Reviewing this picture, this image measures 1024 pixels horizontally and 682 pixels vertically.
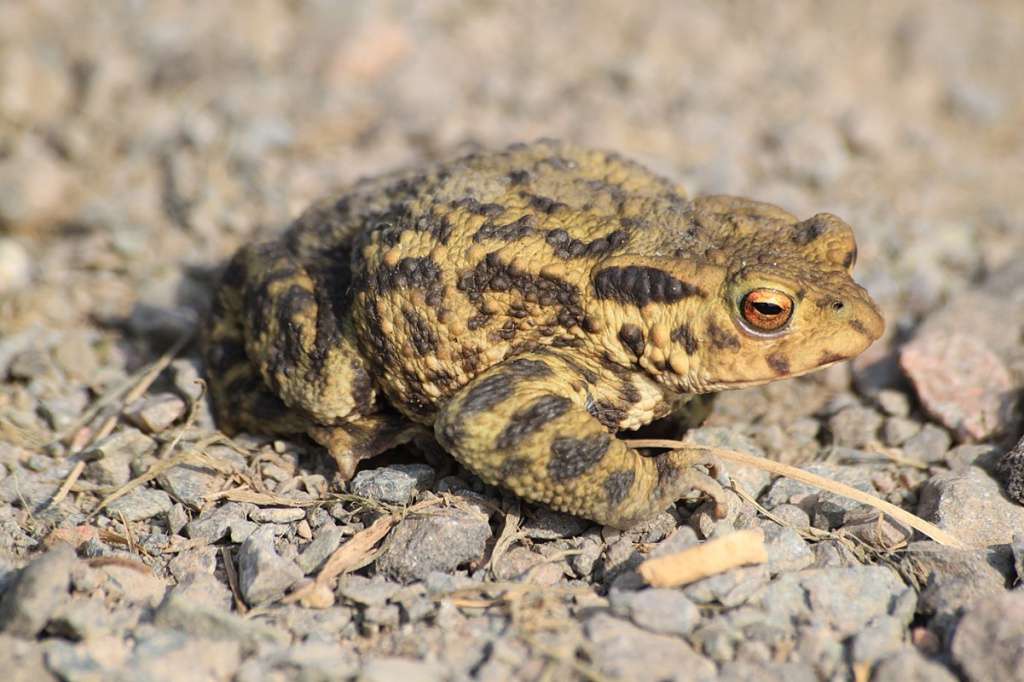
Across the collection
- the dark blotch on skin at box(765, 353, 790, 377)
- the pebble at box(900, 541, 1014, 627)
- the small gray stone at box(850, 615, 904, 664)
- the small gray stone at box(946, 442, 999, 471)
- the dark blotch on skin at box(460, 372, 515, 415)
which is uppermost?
the dark blotch on skin at box(765, 353, 790, 377)

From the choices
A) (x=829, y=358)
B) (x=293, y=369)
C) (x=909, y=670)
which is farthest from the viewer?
(x=293, y=369)

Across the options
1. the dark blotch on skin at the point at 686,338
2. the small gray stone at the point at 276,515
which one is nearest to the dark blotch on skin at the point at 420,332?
the small gray stone at the point at 276,515

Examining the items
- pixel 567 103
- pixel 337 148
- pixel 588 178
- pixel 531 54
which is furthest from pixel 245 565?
pixel 531 54

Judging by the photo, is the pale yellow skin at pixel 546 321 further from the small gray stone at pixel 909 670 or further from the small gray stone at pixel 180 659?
the small gray stone at pixel 180 659

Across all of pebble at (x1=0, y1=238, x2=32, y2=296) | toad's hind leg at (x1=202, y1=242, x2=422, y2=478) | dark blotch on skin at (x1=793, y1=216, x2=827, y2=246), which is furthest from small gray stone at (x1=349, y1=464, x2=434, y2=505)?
pebble at (x1=0, y1=238, x2=32, y2=296)

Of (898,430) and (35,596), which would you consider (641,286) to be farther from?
(35,596)

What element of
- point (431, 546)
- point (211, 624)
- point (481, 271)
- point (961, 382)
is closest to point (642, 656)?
point (431, 546)

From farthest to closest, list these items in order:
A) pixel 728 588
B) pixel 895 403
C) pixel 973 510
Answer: pixel 895 403 < pixel 973 510 < pixel 728 588

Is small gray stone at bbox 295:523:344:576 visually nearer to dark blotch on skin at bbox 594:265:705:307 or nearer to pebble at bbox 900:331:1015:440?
dark blotch on skin at bbox 594:265:705:307
